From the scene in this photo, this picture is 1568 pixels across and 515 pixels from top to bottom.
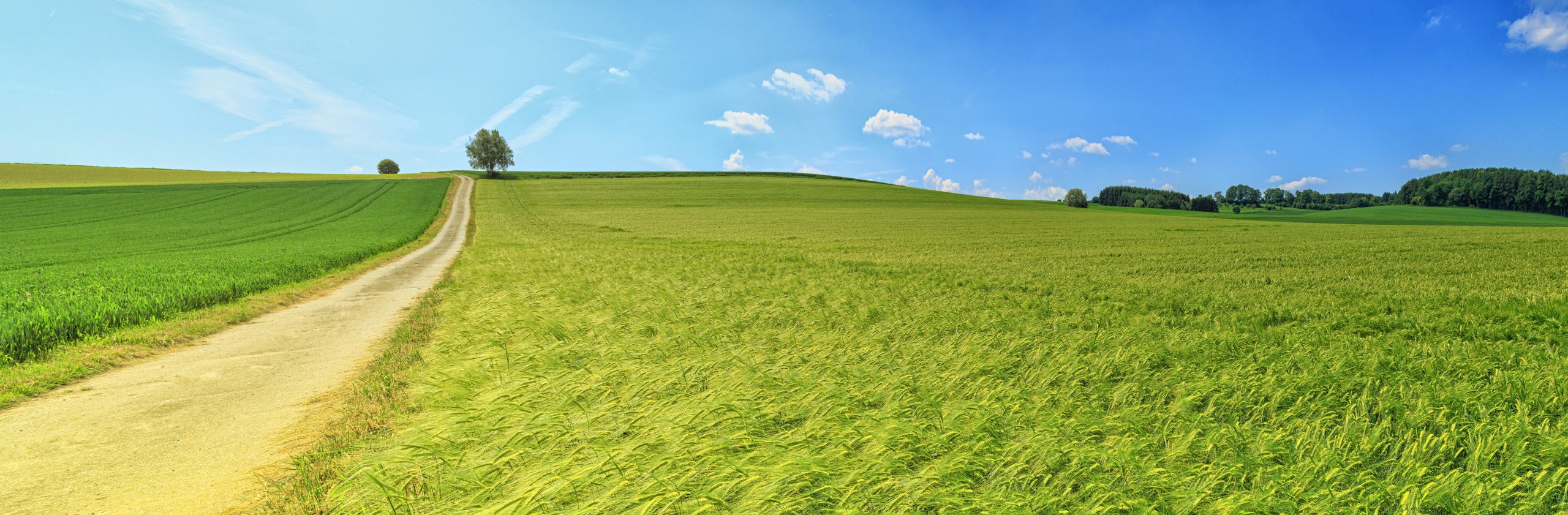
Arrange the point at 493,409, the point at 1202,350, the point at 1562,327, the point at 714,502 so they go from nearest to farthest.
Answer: the point at 714,502 → the point at 493,409 → the point at 1202,350 → the point at 1562,327

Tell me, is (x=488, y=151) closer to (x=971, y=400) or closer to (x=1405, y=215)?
(x=971, y=400)

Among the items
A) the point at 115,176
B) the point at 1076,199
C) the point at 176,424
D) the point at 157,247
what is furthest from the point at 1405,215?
the point at 115,176

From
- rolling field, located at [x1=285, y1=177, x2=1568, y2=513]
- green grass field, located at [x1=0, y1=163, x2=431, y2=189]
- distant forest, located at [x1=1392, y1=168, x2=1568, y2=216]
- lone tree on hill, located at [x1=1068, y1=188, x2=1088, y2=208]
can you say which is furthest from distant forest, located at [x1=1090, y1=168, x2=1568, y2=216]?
green grass field, located at [x1=0, y1=163, x2=431, y2=189]

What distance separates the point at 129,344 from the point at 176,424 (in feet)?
15.0

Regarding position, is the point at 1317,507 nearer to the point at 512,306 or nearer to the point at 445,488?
the point at 445,488

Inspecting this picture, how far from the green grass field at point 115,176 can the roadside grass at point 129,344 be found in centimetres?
7978

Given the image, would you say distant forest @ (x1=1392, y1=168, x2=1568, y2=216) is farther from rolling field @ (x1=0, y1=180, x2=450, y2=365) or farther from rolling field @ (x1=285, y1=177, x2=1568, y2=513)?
rolling field @ (x1=0, y1=180, x2=450, y2=365)

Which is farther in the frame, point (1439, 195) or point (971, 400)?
point (1439, 195)

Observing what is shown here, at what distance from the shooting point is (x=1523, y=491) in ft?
10.3

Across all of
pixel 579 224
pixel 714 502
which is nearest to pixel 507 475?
pixel 714 502

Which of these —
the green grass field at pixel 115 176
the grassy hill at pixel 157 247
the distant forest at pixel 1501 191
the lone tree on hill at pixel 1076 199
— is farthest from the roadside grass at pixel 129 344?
the distant forest at pixel 1501 191

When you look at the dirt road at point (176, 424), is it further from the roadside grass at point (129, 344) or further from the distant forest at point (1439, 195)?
the distant forest at point (1439, 195)

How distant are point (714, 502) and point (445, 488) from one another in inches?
58.7

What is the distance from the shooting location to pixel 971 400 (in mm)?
4328
